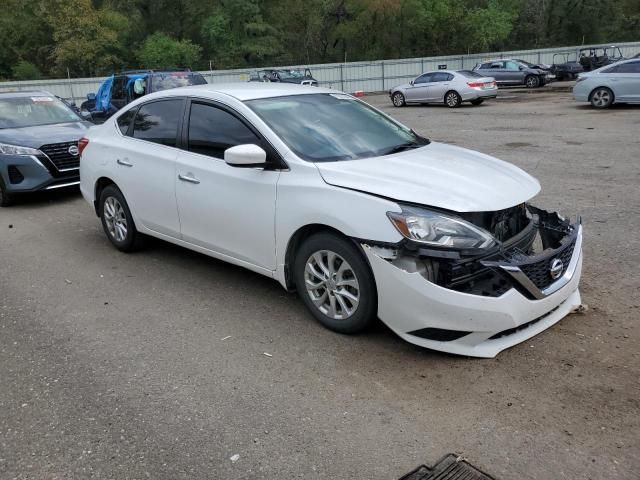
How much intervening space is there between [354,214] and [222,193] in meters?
1.40

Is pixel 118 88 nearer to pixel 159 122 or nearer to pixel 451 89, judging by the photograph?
pixel 159 122

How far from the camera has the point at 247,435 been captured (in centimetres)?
324

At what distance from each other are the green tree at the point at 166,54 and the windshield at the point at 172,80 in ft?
142

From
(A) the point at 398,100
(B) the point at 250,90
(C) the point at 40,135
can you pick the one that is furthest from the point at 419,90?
(B) the point at 250,90

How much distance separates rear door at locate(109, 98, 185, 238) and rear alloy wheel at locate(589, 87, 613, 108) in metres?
16.6

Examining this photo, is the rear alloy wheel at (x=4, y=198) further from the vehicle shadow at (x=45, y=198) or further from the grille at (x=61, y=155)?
the grille at (x=61, y=155)

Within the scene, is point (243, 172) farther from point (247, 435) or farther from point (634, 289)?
point (634, 289)

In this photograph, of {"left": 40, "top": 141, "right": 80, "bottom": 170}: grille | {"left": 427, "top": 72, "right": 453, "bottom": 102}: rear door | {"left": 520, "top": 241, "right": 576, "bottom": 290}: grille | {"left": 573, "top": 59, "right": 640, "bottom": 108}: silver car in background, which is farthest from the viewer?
{"left": 427, "top": 72, "right": 453, "bottom": 102}: rear door

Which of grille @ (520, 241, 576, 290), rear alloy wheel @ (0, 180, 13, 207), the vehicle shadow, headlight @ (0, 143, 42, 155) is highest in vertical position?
headlight @ (0, 143, 42, 155)

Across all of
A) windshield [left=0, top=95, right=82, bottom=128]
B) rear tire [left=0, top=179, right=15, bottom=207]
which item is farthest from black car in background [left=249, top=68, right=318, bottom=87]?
rear tire [left=0, top=179, right=15, bottom=207]

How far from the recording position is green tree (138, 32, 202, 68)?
5594 cm

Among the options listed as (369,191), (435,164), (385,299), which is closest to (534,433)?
(385,299)

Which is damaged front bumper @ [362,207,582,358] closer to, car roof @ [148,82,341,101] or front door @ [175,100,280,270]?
front door @ [175,100,280,270]

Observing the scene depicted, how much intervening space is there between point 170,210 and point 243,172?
109 cm
